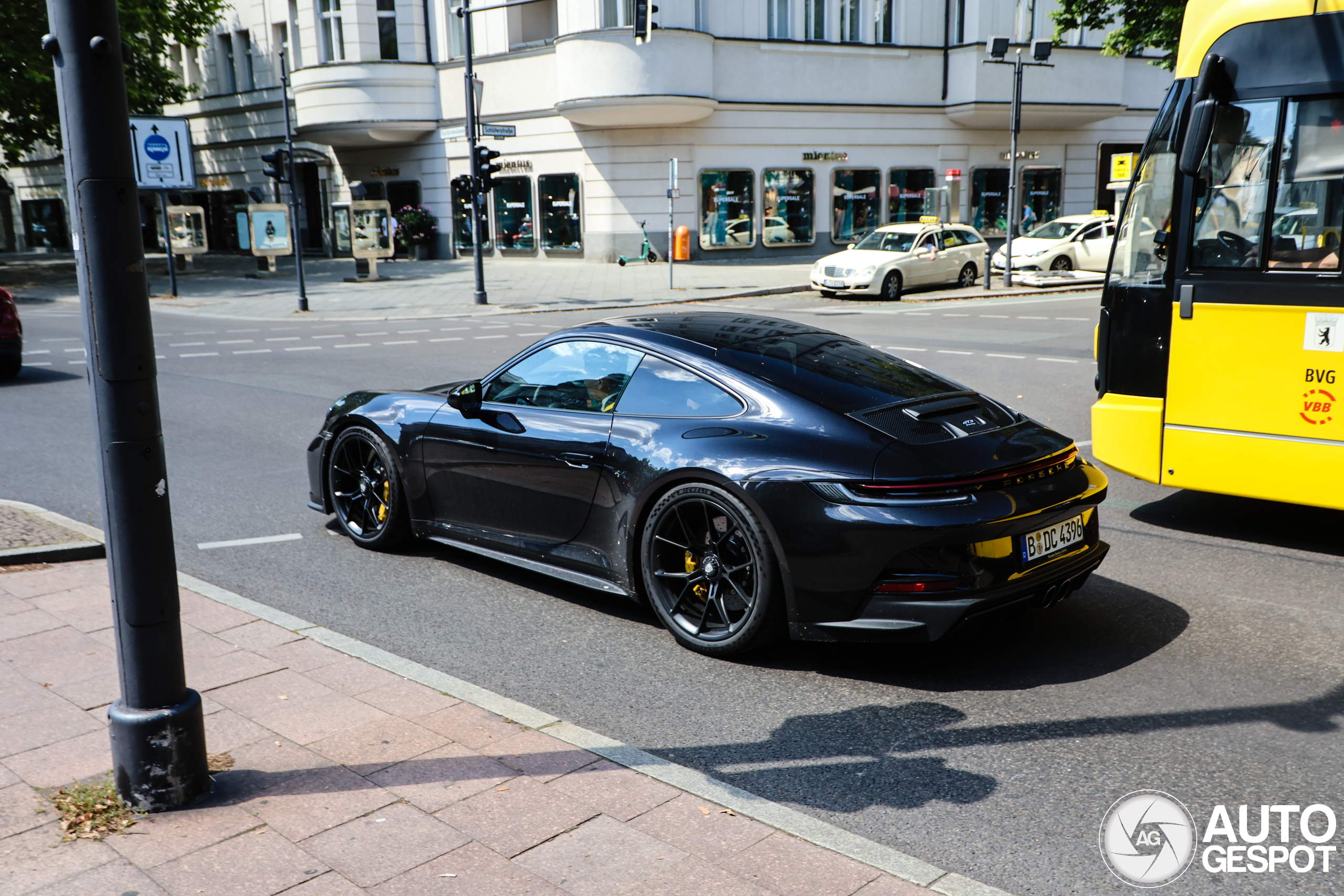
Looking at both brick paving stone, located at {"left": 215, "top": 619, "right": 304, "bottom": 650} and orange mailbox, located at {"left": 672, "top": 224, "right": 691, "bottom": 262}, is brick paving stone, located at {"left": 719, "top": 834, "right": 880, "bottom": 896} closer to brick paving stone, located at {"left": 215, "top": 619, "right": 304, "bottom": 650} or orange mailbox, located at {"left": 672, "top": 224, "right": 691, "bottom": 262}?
brick paving stone, located at {"left": 215, "top": 619, "right": 304, "bottom": 650}

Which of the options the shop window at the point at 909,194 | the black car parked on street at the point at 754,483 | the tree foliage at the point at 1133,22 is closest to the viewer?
the black car parked on street at the point at 754,483

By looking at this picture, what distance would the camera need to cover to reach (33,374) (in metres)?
14.5

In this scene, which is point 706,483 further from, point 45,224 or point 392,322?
point 45,224

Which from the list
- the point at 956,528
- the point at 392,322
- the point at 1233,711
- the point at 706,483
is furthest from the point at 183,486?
the point at 392,322

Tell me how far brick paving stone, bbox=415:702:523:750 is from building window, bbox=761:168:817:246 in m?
31.7

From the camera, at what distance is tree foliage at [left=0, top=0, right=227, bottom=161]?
32.0 metres

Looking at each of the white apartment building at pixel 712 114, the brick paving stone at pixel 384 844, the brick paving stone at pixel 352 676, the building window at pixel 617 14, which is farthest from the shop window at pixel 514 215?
the brick paving stone at pixel 384 844

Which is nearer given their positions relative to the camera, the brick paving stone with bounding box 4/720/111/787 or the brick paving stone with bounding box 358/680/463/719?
the brick paving stone with bounding box 4/720/111/787

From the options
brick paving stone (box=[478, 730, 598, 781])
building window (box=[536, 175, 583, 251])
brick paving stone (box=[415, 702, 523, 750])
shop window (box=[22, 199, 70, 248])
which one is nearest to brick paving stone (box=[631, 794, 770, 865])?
brick paving stone (box=[478, 730, 598, 781])

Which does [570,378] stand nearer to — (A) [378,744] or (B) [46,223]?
(A) [378,744]

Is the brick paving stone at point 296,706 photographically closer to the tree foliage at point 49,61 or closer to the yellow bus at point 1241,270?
the yellow bus at point 1241,270

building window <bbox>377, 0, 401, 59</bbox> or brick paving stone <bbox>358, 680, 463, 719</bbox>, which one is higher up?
building window <bbox>377, 0, 401, 59</bbox>

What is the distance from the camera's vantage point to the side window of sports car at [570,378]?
535 cm

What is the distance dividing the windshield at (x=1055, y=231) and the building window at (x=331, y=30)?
74.4ft
